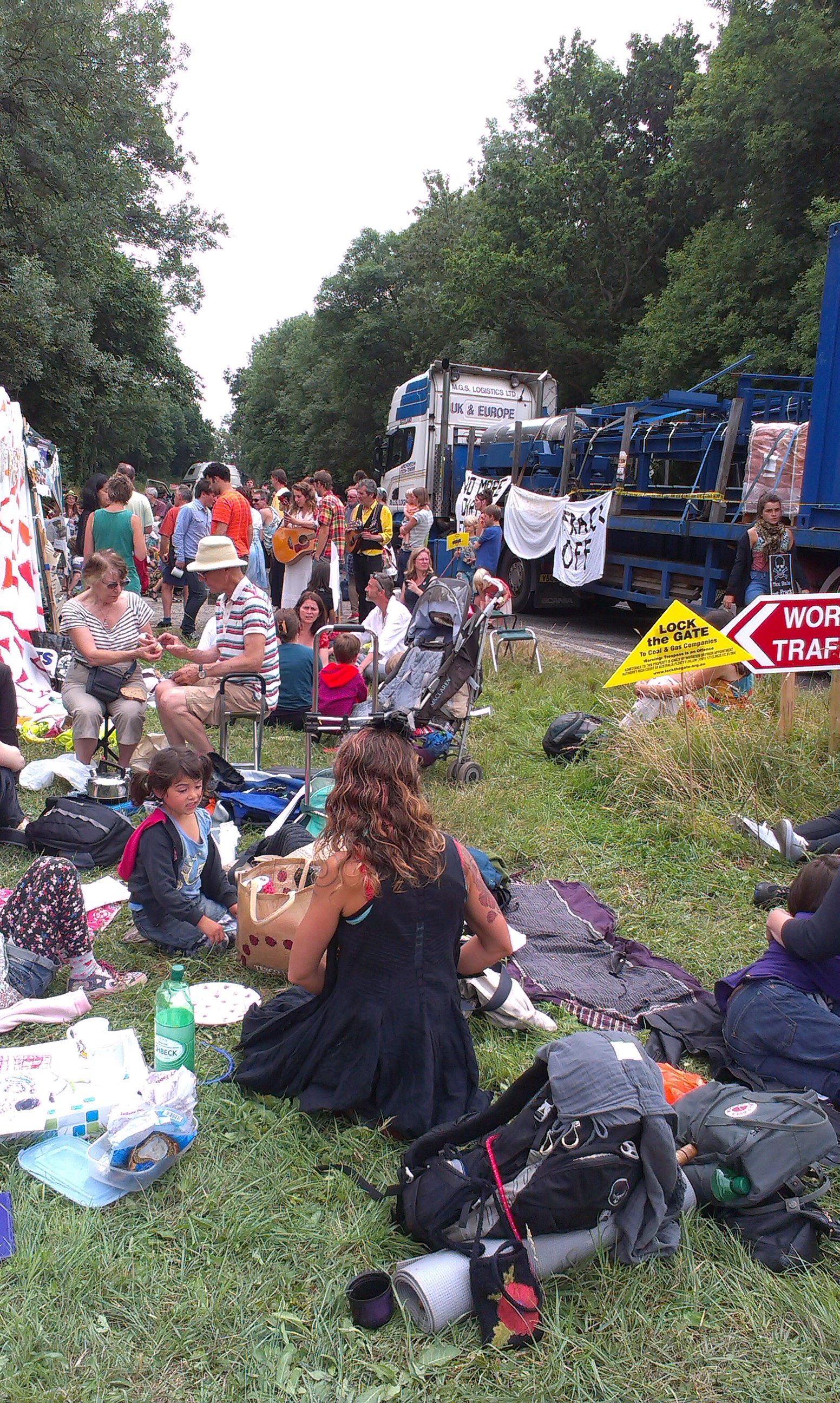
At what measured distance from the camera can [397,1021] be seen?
267 centimetres

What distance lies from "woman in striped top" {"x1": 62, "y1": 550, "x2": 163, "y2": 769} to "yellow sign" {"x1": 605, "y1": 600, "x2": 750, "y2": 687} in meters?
2.82

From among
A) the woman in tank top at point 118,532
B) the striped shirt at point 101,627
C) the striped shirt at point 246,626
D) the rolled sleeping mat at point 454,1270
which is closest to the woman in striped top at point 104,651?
the striped shirt at point 101,627

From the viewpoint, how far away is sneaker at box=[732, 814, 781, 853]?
481 centimetres

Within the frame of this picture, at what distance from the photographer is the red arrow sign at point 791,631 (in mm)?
4359

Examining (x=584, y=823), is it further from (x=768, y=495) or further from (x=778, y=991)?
(x=768, y=495)

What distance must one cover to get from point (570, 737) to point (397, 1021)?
389 centimetres

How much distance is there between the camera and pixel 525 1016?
3.33m

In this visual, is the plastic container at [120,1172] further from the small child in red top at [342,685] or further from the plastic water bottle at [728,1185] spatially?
the small child in red top at [342,685]

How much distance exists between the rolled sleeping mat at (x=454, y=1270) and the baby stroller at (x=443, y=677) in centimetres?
381

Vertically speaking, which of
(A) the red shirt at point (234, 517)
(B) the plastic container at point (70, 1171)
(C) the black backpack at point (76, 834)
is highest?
(A) the red shirt at point (234, 517)

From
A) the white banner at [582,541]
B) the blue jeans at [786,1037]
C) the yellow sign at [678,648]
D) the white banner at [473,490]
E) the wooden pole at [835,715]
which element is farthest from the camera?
the white banner at [473,490]

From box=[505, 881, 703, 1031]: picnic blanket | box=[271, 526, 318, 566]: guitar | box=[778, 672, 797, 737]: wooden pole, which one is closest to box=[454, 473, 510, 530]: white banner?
box=[271, 526, 318, 566]: guitar

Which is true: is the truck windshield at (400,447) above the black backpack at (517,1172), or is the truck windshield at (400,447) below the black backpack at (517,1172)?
above

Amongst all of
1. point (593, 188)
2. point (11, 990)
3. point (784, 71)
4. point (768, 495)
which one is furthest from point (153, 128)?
point (11, 990)
